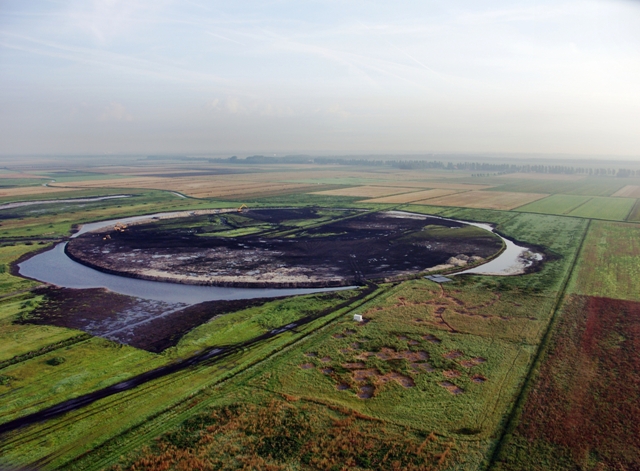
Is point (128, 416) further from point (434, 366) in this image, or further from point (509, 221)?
point (509, 221)

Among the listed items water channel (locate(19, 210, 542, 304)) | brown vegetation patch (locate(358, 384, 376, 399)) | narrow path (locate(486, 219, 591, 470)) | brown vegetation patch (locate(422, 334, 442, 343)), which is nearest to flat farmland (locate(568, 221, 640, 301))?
narrow path (locate(486, 219, 591, 470))

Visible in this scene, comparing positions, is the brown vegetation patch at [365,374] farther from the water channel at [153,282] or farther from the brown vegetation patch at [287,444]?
the water channel at [153,282]

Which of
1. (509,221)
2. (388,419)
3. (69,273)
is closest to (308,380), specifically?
(388,419)

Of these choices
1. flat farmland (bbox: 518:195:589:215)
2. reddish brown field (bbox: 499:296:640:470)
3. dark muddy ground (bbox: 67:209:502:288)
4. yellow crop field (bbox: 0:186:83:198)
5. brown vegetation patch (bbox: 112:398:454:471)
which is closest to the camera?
brown vegetation patch (bbox: 112:398:454:471)

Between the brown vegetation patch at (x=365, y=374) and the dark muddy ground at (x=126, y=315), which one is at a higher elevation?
the brown vegetation patch at (x=365, y=374)

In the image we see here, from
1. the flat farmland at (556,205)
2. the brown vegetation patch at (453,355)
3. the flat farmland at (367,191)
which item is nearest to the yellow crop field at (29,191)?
the flat farmland at (367,191)

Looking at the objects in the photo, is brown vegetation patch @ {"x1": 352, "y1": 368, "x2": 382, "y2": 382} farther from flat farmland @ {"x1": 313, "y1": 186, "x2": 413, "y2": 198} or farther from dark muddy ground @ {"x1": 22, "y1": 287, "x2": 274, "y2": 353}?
flat farmland @ {"x1": 313, "y1": 186, "x2": 413, "y2": 198}

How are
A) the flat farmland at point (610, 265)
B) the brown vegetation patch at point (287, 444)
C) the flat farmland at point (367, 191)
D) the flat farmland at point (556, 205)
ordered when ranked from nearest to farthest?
the brown vegetation patch at point (287, 444), the flat farmland at point (610, 265), the flat farmland at point (556, 205), the flat farmland at point (367, 191)
